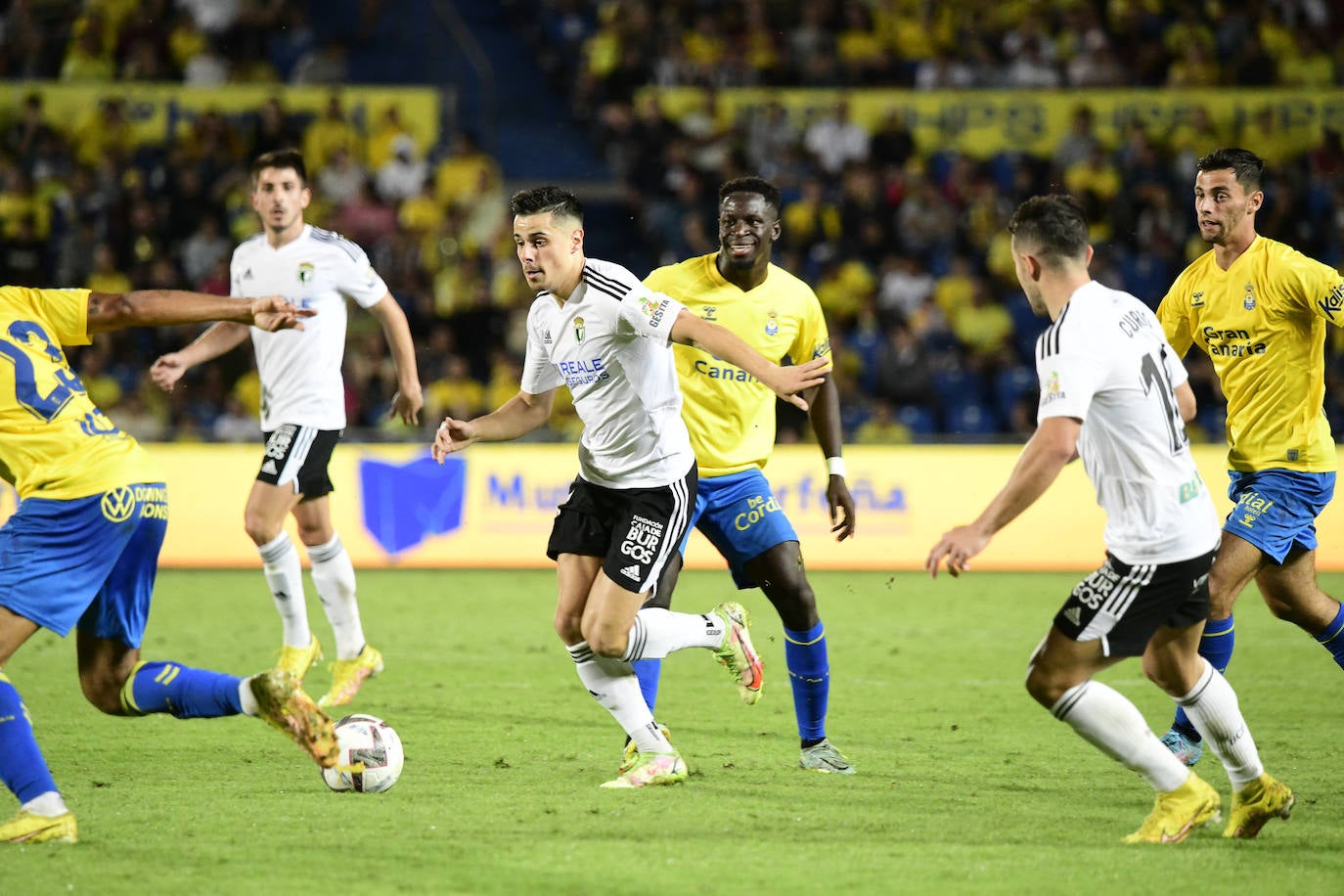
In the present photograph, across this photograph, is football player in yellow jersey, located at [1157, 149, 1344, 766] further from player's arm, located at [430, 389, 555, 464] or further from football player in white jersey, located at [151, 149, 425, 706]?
football player in white jersey, located at [151, 149, 425, 706]

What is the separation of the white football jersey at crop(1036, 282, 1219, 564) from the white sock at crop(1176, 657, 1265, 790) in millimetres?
539

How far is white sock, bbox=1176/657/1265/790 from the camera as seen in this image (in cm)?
528

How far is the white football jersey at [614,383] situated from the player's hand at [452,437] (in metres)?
0.46

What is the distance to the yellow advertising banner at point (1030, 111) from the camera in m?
19.4

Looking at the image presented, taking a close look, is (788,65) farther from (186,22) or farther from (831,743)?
(831,743)

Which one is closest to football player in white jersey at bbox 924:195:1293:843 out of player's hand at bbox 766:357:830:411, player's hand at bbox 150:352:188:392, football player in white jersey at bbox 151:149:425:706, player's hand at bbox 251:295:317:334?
player's hand at bbox 766:357:830:411

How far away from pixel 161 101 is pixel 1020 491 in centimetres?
1675

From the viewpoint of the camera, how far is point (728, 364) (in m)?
6.82

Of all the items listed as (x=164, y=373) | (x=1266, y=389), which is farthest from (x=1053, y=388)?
(x=164, y=373)

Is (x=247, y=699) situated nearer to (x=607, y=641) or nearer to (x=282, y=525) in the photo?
(x=607, y=641)

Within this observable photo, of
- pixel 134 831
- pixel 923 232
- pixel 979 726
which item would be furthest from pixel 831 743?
pixel 923 232

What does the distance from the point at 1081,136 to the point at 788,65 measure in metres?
3.99

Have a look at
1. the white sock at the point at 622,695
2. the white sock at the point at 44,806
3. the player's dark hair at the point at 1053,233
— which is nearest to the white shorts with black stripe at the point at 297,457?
the white sock at the point at 622,695

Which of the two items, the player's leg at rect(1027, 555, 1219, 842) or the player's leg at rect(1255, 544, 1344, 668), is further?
the player's leg at rect(1255, 544, 1344, 668)
